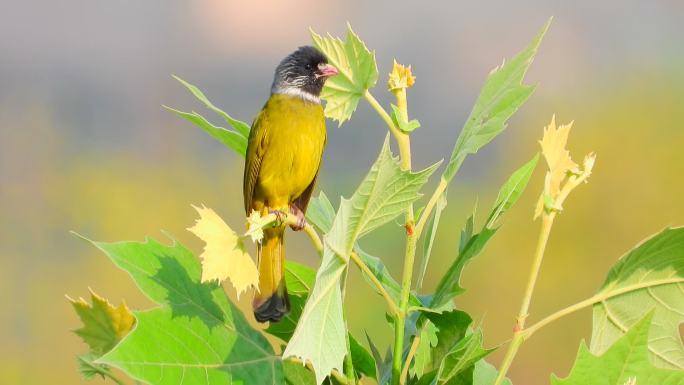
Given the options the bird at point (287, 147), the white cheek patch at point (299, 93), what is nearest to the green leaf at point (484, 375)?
the bird at point (287, 147)

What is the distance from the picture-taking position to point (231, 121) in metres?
0.48

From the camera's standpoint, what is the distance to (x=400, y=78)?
1.36 ft

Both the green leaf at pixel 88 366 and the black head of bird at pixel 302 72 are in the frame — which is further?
the black head of bird at pixel 302 72

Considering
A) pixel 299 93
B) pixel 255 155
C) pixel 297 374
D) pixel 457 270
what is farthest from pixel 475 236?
pixel 299 93

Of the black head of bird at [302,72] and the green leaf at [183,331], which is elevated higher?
the black head of bird at [302,72]

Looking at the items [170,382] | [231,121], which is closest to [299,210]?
[231,121]

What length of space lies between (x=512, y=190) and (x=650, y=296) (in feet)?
0.27

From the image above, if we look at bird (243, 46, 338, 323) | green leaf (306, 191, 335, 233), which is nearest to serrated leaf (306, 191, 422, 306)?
green leaf (306, 191, 335, 233)

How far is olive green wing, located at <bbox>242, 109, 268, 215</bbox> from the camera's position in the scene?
766 millimetres

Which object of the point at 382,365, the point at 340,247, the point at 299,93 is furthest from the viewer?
the point at 299,93

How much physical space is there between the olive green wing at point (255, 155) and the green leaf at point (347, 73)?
0.31 metres

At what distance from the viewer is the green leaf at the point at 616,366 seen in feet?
1.20

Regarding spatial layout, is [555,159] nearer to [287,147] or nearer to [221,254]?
[221,254]

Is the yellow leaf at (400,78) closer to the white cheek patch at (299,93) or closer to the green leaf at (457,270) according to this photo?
the green leaf at (457,270)
